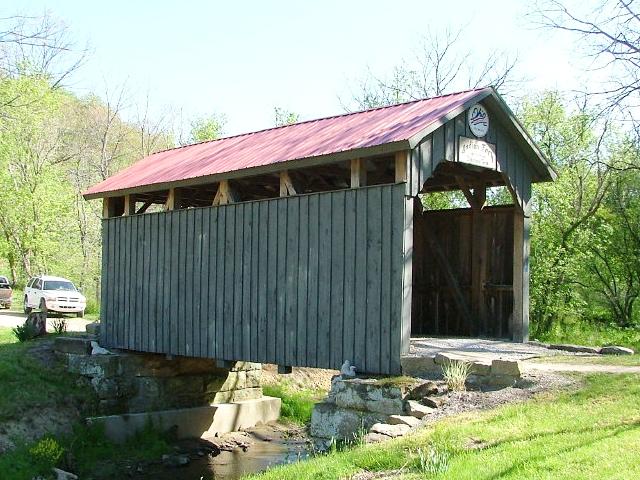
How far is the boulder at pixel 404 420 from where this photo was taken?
7.96m

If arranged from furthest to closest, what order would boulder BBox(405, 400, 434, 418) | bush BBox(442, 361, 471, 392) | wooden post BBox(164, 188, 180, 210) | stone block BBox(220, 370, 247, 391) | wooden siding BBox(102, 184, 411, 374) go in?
stone block BBox(220, 370, 247, 391)
wooden post BBox(164, 188, 180, 210)
wooden siding BBox(102, 184, 411, 374)
bush BBox(442, 361, 471, 392)
boulder BBox(405, 400, 434, 418)

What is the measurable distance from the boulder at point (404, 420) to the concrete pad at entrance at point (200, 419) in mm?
7762

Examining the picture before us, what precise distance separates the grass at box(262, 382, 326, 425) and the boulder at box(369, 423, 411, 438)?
962 cm

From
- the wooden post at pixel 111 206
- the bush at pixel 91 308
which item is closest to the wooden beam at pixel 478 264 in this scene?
the wooden post at pixel 111 206

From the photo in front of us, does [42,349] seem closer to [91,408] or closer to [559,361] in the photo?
[91,408]

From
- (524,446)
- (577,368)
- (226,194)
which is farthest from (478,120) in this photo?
(524,446)

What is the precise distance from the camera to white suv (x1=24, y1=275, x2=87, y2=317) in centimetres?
2570

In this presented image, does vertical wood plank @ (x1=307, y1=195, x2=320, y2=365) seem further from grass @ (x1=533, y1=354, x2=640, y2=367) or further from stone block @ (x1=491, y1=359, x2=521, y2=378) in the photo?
grass @ (x1=533, y1=354, x2=640, y2=367)

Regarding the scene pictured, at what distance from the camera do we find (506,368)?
888cm

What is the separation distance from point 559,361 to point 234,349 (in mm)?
5162

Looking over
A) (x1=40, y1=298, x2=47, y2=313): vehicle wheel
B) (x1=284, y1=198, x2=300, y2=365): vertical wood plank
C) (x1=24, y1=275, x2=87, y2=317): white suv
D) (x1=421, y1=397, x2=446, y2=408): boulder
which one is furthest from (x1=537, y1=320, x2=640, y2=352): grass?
(x1=40, y1=298, x2=47, y2=313): vehicle wheel

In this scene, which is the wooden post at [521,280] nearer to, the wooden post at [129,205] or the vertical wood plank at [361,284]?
the vertical wood plank at [361,284]

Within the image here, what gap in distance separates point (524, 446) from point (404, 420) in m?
1.95

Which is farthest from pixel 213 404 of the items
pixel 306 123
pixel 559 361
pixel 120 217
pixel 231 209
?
pixel 559 361
